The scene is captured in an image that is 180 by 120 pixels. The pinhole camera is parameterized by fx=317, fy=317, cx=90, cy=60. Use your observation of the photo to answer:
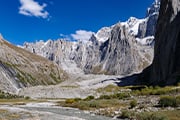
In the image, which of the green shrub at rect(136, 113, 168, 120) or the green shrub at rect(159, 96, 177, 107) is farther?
the green shrub at rect(159, 96, 177, 107)

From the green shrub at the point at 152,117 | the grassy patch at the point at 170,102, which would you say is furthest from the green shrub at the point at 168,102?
the green shrub at the point at 152,117

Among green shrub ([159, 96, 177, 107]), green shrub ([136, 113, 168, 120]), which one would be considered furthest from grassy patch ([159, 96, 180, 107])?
green shrub ([136, 113, 168, 120])

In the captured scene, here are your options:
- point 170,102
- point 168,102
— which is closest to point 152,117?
point 170,102

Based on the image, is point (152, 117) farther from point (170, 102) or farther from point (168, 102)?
point (168, 102)

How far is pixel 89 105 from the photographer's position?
3890 inches

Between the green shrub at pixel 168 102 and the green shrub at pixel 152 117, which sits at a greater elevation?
the green shrub at pixel 168 102

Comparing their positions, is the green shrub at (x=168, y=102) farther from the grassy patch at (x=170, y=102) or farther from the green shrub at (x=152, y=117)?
the green shrub at (x=152, y=117)

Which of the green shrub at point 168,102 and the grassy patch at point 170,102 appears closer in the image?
the grassy patch at point 170,102

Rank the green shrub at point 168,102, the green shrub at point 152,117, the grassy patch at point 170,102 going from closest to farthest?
the green shrub at point 152,117
the grassy patch at point 170,102
the green shrub at point 168,102

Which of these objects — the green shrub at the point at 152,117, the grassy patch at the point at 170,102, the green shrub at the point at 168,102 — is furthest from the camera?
the green shrub at the point at 168,102

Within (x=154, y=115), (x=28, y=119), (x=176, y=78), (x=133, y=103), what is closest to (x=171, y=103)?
(x=133, y=103)

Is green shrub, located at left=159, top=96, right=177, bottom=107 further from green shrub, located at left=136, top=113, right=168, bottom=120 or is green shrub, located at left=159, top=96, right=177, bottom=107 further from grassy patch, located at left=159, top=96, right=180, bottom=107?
green shrub, located at left=136, top=113, right=168, bottom=120

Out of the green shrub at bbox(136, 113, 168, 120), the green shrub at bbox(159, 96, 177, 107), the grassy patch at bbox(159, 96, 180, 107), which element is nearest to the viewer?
the green shrub at bbox(136, 113, 168, 120)

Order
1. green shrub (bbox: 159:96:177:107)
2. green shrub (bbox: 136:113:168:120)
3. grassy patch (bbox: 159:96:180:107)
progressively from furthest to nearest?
1. green shrub (bbox: 159:96:177:107)
2. grassy patch (bbox: 159:96:180:107)
3. green shrub (bbox: 136:113:168:120)
